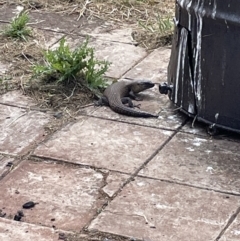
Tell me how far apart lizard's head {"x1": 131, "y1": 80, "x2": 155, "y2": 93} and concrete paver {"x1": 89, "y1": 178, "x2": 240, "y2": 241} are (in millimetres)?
1441

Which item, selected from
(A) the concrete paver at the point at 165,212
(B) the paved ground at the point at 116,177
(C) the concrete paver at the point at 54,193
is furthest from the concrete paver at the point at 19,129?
(A) the concrete paver at the point at 165,212

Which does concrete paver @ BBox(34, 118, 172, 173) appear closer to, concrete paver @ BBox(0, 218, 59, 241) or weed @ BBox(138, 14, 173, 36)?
concrete paver @ BBox(0, 218, 59, 241)

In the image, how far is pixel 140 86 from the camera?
270 inches

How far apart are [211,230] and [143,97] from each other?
2.19 meters

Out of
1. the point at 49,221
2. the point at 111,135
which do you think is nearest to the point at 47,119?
the point at 111,135

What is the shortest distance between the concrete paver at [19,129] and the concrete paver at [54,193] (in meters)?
0.29

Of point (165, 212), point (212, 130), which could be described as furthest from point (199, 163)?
point (165, 212)

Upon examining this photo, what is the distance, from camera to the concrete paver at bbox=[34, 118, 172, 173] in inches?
228

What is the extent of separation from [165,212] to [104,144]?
1.05m

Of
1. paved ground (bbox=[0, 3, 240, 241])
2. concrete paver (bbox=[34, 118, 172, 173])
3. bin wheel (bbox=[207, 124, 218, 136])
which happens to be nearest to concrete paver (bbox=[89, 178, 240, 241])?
paved ground (bbox=[0, 3, 240, 241])

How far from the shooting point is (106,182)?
5.48m

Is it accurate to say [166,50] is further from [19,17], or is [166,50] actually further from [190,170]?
[190,170]

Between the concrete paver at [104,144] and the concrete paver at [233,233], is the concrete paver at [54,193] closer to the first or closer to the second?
the concrete paver at [104,144]

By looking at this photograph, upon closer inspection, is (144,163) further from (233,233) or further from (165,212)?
(233,233)
